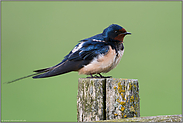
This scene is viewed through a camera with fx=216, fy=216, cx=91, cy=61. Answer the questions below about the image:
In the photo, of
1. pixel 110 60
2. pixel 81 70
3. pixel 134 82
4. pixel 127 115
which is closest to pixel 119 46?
pixel 110 60

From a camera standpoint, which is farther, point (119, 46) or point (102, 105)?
point (119, 46)

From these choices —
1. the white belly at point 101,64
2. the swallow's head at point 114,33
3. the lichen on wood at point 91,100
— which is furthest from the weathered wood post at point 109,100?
the swallow's head at point 114,33

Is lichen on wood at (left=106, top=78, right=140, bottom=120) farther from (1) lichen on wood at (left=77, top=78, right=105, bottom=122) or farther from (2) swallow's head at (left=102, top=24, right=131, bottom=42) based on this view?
(2) swallow's head at (left=102, top=24, right=131, bottom=42)

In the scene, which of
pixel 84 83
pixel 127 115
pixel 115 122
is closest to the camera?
pixel 115 122

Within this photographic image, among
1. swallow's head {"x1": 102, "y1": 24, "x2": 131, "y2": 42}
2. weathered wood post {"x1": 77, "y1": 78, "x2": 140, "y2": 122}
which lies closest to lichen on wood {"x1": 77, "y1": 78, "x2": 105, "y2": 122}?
weathered wood post {"x1": 77, "y1": 78, "x2": 140, "y2": 122}

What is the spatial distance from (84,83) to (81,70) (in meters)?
0.92

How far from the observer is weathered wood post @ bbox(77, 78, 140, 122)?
8.52 feet

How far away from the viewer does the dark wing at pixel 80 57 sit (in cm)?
360

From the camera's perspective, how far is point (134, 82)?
2662mm

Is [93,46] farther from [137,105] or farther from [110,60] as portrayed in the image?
[137,105]

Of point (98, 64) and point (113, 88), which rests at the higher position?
point (98, 64)

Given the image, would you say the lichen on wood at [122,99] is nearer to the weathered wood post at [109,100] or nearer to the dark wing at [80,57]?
the weathered wood post at [109,100]

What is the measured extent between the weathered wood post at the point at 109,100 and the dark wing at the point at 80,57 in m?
0.91

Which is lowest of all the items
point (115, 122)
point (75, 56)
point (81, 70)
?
point (115, 122)
